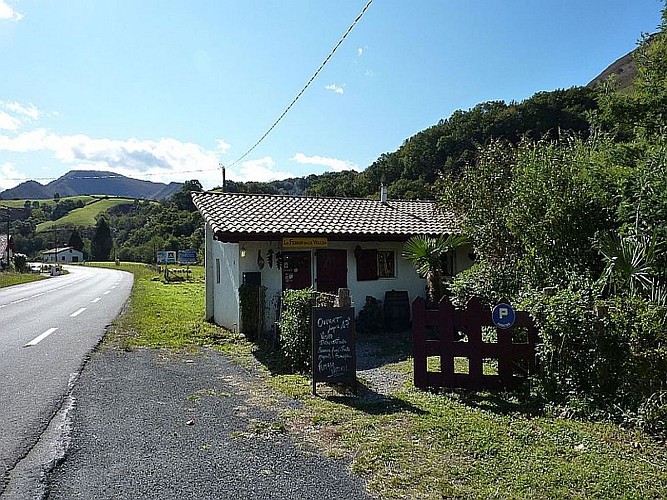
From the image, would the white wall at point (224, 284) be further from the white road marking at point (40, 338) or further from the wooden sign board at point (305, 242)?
the white road marking at point (40, 338)

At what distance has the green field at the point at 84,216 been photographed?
130 meters

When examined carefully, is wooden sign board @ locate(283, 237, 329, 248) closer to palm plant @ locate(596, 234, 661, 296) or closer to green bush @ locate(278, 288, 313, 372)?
green bush @ locate(278, 288, 313, 372)

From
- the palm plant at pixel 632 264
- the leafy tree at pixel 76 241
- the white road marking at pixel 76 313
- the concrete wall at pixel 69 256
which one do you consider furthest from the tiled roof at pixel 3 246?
the palm plant at pixel 632 264

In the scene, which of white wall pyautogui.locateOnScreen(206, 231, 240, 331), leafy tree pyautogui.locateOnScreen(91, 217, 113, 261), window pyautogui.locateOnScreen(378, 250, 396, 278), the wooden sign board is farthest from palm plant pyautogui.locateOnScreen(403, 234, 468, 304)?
leafy tree pyautogui.locateOnScreen(91, 217, 113, 261)

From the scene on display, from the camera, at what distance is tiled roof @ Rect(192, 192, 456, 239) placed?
12430 mm

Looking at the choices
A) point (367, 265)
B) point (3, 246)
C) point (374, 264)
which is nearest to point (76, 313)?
point (367, 265)

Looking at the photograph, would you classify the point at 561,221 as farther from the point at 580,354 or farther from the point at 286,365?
the point at 286,365

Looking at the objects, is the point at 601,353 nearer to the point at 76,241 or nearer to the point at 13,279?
the point at 13,279

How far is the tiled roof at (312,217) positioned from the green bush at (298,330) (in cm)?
352

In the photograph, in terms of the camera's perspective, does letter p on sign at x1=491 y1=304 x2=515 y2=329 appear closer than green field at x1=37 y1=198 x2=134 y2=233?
Yes

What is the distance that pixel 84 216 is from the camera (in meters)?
139

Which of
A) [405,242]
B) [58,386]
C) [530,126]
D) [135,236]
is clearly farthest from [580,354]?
[135,236]

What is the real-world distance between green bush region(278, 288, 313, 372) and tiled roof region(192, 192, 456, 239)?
352cm

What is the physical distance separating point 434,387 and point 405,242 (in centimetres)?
740
